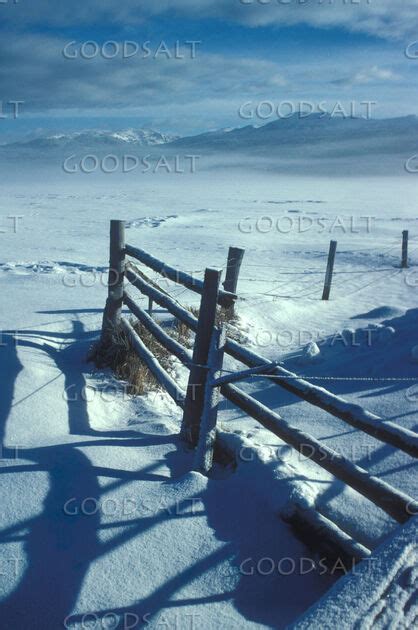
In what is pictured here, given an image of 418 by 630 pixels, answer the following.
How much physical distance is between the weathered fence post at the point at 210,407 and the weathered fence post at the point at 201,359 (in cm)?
9

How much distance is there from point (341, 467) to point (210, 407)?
1058 mm

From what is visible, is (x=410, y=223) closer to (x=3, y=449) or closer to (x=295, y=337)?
(x=295, y=337)

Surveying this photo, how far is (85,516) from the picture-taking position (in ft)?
9.61

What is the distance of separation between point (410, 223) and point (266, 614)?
27.8 m

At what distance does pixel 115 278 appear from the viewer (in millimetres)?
5836

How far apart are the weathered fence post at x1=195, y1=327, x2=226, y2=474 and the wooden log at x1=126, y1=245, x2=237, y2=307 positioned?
356mm

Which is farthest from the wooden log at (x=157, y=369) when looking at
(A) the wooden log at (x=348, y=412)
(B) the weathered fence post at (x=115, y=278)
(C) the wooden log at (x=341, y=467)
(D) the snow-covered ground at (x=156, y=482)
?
(A) the wooden log at (x=348, y=412)

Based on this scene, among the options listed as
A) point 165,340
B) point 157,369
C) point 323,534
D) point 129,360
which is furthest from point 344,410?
point 129,360

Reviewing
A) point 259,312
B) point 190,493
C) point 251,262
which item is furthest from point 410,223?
point 190,493

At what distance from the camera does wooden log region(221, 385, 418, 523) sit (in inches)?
97.2

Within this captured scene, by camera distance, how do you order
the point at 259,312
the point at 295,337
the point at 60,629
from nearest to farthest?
1. the point at 60,629
2. the point at 295,337
3. the point at 259,312

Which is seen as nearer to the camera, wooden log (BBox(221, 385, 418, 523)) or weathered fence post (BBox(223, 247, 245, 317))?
wooden log (BBox(221, 385, 418, 523))

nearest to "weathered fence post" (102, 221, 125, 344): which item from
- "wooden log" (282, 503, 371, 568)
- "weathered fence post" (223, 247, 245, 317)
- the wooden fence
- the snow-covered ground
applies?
the wooden fence

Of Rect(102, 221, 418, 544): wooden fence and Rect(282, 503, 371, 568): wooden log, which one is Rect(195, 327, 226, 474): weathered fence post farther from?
Rect(282, 503, 371, 568): wooden log
